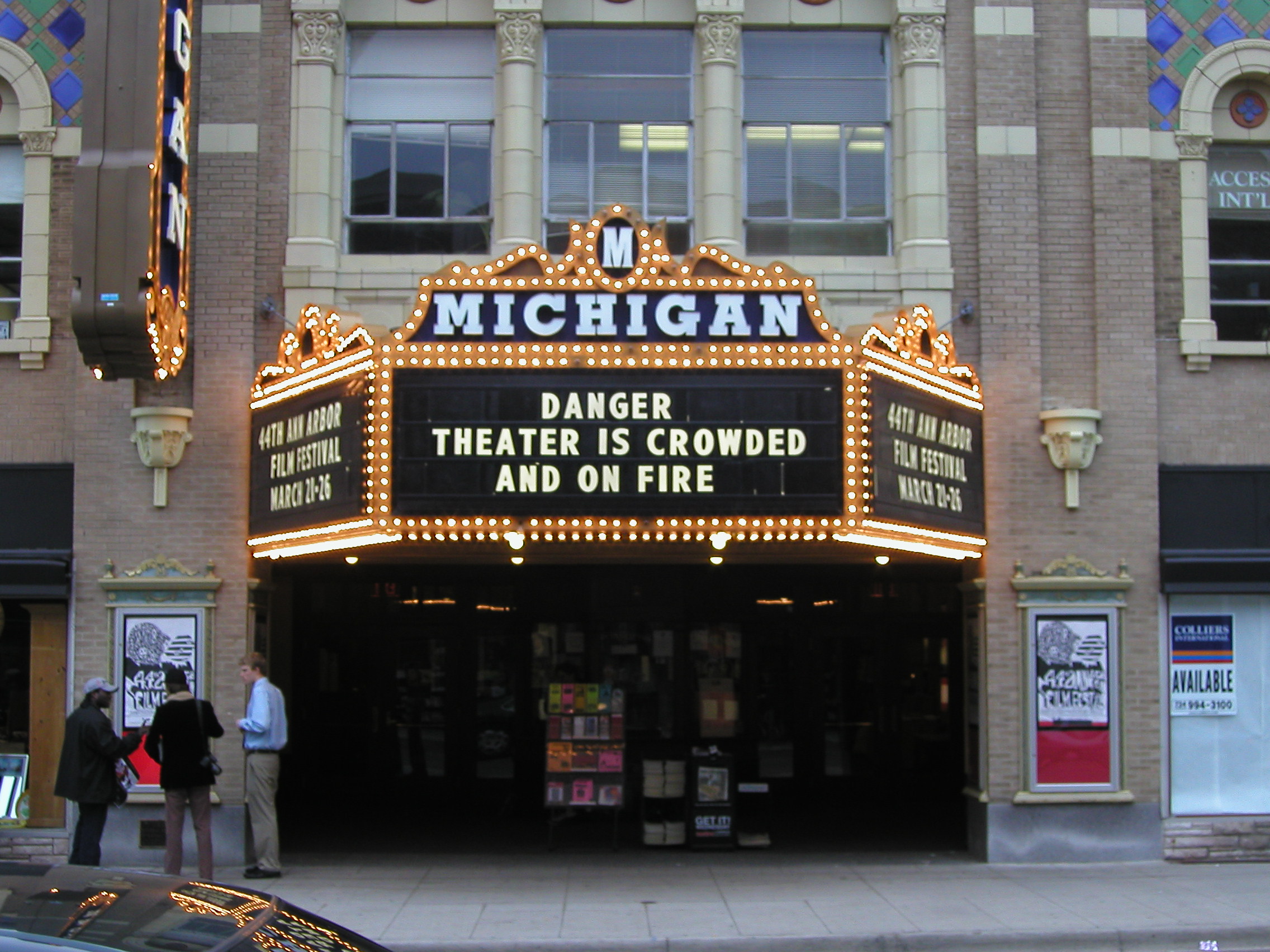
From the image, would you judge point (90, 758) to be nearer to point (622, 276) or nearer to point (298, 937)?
point (622, 276)

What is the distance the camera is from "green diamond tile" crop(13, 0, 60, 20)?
46.4 ft

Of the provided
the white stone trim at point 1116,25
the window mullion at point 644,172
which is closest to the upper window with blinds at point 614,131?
the window mullion at point 644,172

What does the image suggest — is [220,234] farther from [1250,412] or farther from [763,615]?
[1250,412]

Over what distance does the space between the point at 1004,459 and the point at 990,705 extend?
2416 millimetres

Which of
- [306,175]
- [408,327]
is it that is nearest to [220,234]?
[306,175]

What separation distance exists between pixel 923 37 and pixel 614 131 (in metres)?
3.28

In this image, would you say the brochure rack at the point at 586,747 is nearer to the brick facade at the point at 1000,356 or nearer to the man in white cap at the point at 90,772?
the brick facade at the point at 1000,356

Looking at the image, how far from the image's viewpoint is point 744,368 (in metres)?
11.5

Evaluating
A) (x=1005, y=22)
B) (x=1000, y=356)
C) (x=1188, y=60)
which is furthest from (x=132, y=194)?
(x=1188, y=60)

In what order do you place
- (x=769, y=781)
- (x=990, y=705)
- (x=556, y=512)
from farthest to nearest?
(x=769, y=781) < (x=990, y=705) < (x=556, y=512)

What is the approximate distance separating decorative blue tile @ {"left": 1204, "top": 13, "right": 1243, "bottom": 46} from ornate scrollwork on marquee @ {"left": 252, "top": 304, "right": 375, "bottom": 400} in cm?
914

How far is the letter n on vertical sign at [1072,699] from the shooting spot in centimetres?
1342

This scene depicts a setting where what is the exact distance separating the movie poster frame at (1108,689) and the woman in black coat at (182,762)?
7.63 meters

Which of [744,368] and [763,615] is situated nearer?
[744,368]
